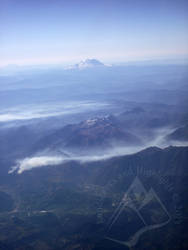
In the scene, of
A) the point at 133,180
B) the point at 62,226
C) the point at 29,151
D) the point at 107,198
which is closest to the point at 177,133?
the point at 133,180

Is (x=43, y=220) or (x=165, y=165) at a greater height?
(x=165, y=165)

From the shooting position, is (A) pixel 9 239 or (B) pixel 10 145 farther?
(B) pixel 10 145

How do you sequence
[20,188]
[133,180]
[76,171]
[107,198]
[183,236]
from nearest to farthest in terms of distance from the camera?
[183,236], [107,198], [133,180], [20,188], [76,171]

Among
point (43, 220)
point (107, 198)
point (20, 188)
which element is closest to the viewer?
point (43, 220)

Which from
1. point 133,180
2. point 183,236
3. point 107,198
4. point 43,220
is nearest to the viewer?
point 183,236

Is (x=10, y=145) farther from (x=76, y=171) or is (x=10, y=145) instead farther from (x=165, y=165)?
(x=165, y=165)

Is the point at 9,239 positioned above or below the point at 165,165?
below

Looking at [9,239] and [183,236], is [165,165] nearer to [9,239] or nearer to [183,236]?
[183,236]

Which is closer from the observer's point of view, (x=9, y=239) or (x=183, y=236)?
(x=183, y=236)

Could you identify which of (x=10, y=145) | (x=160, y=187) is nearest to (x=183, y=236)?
(x=160, y=187)
